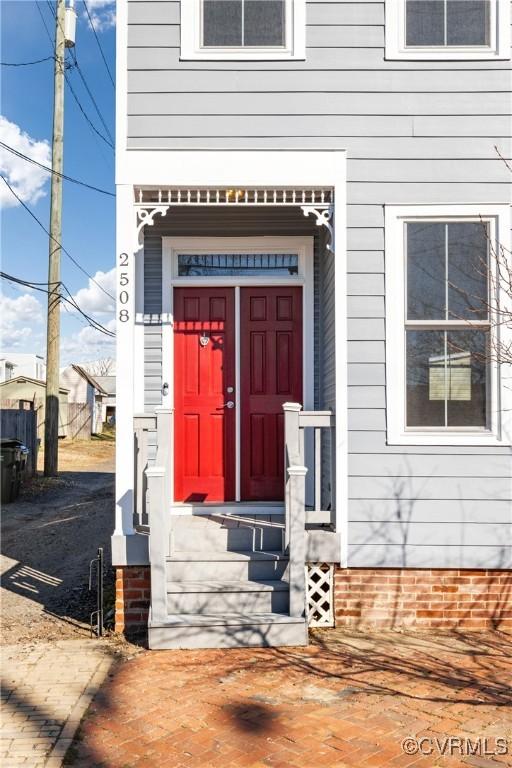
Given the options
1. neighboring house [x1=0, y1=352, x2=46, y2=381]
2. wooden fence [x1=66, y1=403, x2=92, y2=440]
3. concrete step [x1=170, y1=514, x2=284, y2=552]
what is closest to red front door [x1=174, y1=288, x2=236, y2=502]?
concrete step [x1=170, y1=514, x2=284, y2=552]

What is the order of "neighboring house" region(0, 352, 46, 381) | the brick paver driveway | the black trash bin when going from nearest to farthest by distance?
the brick paver driveway → the black trash bin → "neighboring house" region(0, 352, 46, 381)

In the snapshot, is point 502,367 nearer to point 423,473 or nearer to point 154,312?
point 423,473

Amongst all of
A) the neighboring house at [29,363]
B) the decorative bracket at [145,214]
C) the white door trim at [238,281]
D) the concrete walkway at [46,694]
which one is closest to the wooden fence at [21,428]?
the white door trim at [238,281]

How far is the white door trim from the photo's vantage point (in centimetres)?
644

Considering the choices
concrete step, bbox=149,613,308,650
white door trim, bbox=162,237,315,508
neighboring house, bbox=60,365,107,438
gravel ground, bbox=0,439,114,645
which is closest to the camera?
concrete step, bbox=149,613,308,650

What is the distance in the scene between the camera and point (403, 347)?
5480 millimetres

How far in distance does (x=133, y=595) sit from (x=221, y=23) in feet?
15.5

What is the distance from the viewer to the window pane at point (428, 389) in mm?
5477

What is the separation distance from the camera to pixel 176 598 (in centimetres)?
514

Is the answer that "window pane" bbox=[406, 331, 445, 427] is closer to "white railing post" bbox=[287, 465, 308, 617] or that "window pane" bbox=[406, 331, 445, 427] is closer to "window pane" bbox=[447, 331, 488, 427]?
"window pane" bbox=[447, 331, 488, 427]

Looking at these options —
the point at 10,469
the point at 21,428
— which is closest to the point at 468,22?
the point at 10,469

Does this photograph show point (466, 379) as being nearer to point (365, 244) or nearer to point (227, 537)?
point (365, 244)

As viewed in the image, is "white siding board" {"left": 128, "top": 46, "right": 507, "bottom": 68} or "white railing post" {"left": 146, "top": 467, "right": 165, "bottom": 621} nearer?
"white railing post" {"left": 146, "top": 467, "right": 165, "bottom": 621}

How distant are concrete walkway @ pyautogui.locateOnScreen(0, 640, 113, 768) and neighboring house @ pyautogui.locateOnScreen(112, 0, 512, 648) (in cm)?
62
